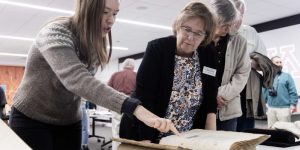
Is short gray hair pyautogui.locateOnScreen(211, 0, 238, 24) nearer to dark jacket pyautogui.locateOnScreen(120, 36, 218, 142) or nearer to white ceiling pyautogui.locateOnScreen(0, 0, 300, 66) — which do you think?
dark jacket pyautogui.locateOnScreen(120, 36, 218, 142)

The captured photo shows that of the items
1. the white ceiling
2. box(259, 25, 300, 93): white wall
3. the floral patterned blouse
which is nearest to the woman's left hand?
the floral patterned blouse

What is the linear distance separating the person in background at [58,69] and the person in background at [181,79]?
0.19 metres

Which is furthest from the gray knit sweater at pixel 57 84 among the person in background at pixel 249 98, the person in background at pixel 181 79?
the person in background at pixel 249 98

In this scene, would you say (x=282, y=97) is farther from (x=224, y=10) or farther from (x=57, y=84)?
(x=57, y=84)

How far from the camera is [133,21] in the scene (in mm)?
6363

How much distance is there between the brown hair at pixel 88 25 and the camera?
961 millimetres

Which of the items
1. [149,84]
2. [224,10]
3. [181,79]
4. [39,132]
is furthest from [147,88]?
[224,10]

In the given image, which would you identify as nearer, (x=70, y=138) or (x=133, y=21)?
(x=70, y=138)

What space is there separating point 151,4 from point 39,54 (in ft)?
14.3

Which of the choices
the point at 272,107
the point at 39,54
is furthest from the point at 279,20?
the point at 39,54

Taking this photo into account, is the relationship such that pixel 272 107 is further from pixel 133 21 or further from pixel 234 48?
pixel 234 48

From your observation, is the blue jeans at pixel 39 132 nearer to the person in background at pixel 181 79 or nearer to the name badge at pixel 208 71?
the person in background at pixel 181 79

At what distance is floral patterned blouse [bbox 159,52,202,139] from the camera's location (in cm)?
121

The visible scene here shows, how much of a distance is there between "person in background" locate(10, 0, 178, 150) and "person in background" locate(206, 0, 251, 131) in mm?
722
